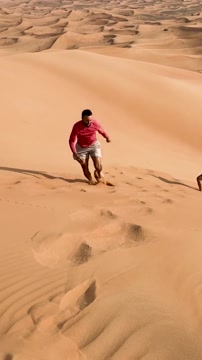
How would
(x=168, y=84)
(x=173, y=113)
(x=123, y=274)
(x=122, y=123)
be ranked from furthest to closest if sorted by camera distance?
(x=168, y=84) → (x=173, y=113) → (x=122, y=123) → (x=123, y=274)

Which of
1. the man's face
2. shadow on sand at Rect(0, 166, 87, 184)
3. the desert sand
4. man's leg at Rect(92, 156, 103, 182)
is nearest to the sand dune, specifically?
the desert sand

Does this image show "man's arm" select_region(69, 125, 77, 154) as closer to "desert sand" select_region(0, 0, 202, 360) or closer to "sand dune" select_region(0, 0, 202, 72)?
"desert sand" select_region(0, 0, 202, 360)

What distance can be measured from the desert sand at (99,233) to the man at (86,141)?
13.7 inches

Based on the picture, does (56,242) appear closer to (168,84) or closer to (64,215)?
(64,215)

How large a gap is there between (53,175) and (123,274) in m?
4.04

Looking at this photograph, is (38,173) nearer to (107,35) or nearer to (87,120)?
(87,120)

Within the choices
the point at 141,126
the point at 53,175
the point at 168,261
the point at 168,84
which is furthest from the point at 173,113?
the point at 168,261

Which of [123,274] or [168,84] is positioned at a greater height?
[123,274]

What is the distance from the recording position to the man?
642 cm

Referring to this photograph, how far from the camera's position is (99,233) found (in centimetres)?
412

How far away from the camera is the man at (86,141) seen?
6422 mm

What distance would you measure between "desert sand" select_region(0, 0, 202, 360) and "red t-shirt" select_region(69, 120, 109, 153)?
61cm

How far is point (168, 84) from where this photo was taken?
16.4 metres

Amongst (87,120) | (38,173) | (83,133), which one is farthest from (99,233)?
(38,173)
